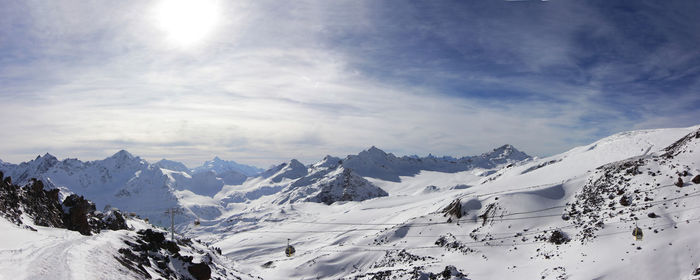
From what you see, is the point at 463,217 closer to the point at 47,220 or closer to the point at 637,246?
the point at 637,246

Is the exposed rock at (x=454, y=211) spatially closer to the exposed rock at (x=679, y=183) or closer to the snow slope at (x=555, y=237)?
the snow slope at (x=555, y=237)

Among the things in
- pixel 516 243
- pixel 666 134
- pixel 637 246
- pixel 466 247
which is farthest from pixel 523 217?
pixel 666 134

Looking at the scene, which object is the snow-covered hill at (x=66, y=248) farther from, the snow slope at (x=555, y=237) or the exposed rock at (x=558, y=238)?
the exposed rock at (x=558, y=238)

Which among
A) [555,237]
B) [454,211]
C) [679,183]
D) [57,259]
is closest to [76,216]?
[57,259]

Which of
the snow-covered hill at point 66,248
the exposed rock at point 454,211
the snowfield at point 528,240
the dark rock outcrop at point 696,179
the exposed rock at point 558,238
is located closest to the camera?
the snow-covered hill at point 66,248

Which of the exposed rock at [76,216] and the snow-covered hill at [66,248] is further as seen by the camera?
the exposed rock at [76,216]

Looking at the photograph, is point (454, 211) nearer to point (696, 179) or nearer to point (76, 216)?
point (696, 179)

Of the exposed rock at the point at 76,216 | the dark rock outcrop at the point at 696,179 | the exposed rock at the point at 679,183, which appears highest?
the dark rock outcrop at the point at 696,179

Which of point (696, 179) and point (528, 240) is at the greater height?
point (696, 179)

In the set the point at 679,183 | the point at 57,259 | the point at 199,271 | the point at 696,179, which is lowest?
the point at 199,271

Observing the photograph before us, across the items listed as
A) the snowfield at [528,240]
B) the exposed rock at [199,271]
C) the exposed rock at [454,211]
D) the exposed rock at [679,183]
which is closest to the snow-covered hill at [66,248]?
the exposed rock at [199,271]

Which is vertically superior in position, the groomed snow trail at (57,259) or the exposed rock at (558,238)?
the groomed snow trail at (57,259)

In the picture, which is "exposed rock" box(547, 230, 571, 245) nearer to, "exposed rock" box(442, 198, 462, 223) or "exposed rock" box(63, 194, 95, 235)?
"exposed rock" box(442, 198, 462, 223)

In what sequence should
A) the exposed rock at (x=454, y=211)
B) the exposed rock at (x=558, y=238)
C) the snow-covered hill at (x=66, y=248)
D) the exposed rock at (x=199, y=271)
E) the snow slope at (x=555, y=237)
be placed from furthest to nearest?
the exposed rock at (x=454, y=211), the exposed rock at (x=558, y=238), the snow slope at (x=555, y=237), the exposed rock at (x=199, y=271), the snow-covered hill at (x=66, y=248)
